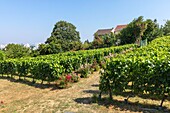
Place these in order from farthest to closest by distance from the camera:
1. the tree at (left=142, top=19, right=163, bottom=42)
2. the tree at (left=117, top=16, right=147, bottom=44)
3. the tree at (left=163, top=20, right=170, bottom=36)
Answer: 1. the tree at (left=163, top=20, right=170, bottom=36)
2. the tree at (left=142, top=19, right=163, bottom=42)
3. the tree at (left=117, top=16, right=147, bottom=44)

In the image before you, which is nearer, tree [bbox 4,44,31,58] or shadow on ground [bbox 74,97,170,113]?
shadow on ground [bbox 74,97,170,113]

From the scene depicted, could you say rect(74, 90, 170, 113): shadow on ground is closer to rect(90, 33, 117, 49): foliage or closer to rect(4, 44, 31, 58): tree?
rect(4, 44, 31, 58): tree

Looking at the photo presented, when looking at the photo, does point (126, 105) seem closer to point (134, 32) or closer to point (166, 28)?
point (134, 32)

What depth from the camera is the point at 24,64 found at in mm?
16172

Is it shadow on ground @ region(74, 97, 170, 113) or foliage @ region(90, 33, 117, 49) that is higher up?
foliage @ region(90, 33, 117, 49)

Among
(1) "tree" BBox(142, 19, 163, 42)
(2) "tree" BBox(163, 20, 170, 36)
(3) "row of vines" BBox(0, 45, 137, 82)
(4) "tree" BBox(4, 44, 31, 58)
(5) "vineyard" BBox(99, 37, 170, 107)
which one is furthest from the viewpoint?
(2) "tree" BBox(163, 20, 170, 36)

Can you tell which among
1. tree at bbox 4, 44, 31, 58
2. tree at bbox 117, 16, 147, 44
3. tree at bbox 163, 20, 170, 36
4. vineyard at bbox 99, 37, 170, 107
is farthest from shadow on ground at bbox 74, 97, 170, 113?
tree at bbox 163, 20, 170, 36

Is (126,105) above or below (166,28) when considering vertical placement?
below

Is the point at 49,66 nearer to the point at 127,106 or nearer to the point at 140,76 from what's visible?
the point at 127,106

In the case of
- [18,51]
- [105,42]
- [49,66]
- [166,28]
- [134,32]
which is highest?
[166,28]

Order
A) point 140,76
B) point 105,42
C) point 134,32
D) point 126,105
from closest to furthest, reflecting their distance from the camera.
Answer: point 140,76 → point 126,105 → point 134,32 → point 105,42

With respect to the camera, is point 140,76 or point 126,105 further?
point 126,105

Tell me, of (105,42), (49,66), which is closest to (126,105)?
(49,66)

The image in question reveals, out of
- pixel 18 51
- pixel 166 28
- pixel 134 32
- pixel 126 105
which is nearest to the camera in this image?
pixel 126 105
